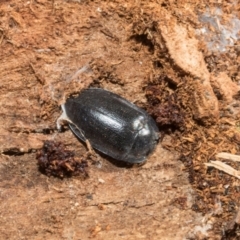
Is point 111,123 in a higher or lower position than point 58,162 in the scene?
higher

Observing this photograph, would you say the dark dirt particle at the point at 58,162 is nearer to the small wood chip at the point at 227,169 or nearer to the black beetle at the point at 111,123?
the black beetle at the point at 111,123

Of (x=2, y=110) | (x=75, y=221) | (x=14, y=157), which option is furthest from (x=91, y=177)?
(x=2, y=110)

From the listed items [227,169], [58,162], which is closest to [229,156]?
[227,169]

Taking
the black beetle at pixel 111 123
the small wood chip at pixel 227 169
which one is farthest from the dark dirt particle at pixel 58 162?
the small wood chip at pixel 227 169

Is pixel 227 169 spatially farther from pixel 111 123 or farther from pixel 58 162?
pixel 58 162

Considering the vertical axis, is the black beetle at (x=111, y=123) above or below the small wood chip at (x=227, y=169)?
below

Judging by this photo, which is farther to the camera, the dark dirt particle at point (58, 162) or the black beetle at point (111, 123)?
the black beetle at point (111, 123)

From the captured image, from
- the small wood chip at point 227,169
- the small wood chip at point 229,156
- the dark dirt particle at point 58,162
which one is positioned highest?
the small wood chip at point 229,156
